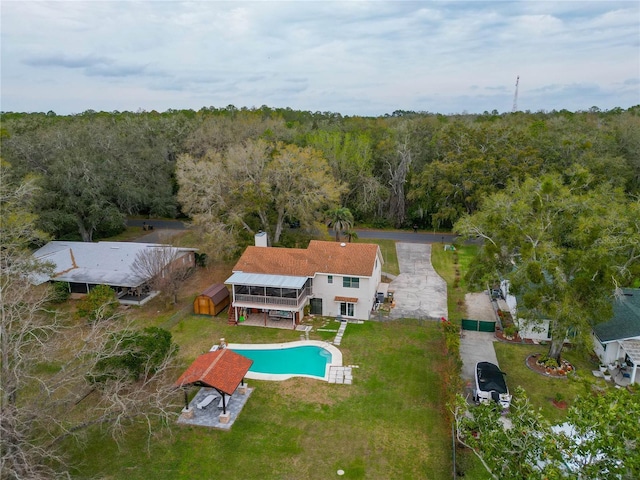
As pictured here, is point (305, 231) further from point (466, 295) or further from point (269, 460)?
point (269, 460)

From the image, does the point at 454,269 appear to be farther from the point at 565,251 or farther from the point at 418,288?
the point at 565,251

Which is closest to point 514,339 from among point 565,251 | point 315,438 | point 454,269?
point 565,251

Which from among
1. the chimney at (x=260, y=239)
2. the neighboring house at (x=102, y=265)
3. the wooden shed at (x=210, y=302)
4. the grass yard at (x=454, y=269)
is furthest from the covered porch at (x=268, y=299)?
the grass yard at (x=454, y=269)

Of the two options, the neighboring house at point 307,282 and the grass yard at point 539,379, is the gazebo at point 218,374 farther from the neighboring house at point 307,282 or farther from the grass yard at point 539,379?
the grass yard at point 539,379

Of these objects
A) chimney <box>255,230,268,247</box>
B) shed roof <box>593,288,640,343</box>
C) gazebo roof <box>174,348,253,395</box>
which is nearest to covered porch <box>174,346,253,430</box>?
gazebo roof <box>174,348,253,395</box>

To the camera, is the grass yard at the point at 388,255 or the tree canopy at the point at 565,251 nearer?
the tree canopy at the point at 565,251

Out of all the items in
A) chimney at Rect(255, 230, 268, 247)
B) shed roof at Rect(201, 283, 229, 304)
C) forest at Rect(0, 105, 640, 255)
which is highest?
forest at Rect(0, 105, 640, 255)

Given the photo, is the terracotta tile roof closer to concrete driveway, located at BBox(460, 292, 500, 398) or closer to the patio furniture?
concrete driveway, located at BBox(460, 292, 500, 398)

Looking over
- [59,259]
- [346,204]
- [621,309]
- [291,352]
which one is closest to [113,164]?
[59,259]
